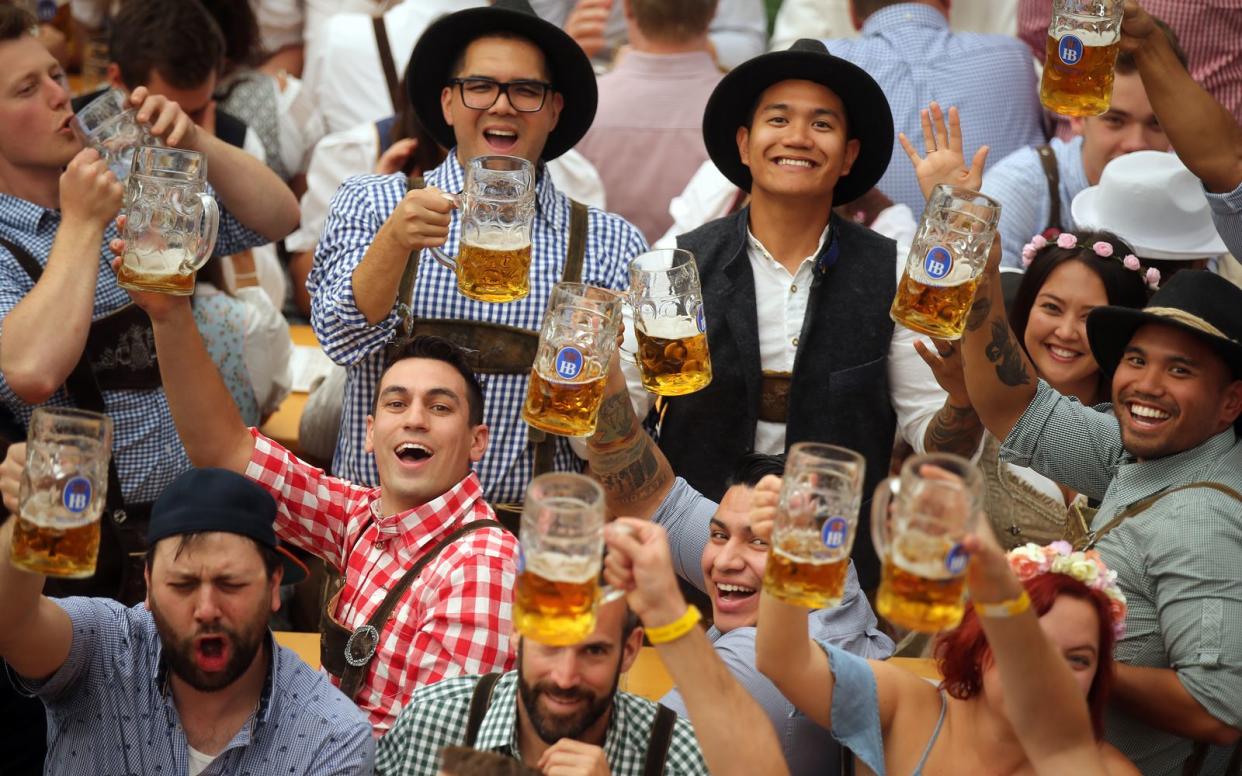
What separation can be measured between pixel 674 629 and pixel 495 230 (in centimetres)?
105

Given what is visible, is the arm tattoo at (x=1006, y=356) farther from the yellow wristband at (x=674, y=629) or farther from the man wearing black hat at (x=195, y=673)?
the man wearing black hat at (x=195, y=673)

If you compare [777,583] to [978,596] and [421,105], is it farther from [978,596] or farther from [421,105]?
[421,105]

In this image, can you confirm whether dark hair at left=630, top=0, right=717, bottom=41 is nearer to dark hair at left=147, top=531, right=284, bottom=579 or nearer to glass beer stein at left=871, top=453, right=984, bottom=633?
dark hair at left=147, top=531, right=284, bottom=579

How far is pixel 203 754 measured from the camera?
10.2ft

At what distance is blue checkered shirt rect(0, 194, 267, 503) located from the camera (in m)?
3.83

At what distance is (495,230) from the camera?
132 inches

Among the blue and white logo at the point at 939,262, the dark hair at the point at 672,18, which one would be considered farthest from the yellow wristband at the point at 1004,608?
the dark hair at the point at 672,18

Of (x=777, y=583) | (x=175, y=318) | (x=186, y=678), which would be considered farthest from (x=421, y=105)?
(x=777, y=583)

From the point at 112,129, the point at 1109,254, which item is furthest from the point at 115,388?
the point at 1109,254

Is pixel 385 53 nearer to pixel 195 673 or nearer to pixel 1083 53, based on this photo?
pixel 1083 53

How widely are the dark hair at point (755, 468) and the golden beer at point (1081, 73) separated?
950 mm

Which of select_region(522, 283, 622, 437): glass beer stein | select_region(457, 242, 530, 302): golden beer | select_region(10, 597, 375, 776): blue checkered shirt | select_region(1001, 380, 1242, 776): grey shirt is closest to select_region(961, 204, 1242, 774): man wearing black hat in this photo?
select_region(1001, 380, 1242, 776): grey shirt

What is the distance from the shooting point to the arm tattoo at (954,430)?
12.5ft

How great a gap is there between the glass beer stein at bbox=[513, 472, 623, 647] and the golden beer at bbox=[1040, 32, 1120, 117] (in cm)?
146
